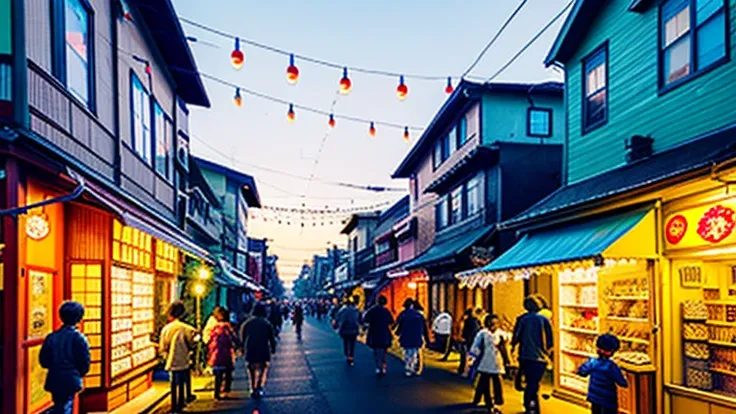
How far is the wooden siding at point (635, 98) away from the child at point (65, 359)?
9108 millimetres

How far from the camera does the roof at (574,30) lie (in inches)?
547

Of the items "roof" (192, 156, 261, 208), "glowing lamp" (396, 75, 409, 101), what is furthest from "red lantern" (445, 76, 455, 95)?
"roof" (192, 156, 261, 208)

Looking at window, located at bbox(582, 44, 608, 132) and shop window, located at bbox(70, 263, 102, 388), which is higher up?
window, located at bbox(582, 44, 608, 132)

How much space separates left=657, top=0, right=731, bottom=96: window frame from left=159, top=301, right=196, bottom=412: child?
9165mm

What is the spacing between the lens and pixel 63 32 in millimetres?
9688

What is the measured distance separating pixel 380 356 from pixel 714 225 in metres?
9.87

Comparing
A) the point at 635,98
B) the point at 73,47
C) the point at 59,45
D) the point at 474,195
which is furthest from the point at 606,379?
the point at 474,195

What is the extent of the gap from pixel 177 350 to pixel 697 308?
834 cm

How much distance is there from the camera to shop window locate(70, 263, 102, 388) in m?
11.1

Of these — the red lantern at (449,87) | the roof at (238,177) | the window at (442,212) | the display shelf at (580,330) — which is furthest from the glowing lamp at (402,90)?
the roof at (238,177)

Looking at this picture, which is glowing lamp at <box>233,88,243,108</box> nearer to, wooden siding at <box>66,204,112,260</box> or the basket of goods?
wooden siding at <box>66,204,112,260</box>

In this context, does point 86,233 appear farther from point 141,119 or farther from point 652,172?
point 652,172

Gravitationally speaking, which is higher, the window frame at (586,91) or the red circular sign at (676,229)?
the window frame at (586,91)

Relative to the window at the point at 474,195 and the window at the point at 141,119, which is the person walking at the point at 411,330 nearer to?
the window at the point at 474,195
